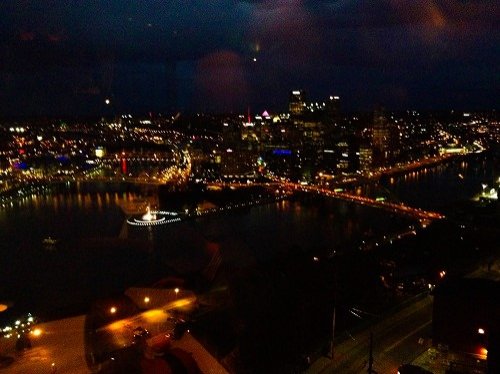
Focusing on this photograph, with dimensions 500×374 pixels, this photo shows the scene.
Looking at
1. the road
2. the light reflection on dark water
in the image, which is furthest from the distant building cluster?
the road

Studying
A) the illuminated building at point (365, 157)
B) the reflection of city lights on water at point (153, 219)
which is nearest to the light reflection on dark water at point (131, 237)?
the reflection of city lights on water at point (153, 219)

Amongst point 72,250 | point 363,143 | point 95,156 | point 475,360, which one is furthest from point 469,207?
point 95,156

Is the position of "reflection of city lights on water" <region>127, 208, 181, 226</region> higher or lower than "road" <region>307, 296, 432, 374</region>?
lower

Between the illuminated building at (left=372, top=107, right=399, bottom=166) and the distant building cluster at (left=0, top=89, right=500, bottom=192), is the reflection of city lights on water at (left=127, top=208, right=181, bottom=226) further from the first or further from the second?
the illuminated building at (left=372, top=107, right=399, bottom=166)

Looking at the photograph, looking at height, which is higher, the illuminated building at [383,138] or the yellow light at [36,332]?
the illuminated building at [383,138]

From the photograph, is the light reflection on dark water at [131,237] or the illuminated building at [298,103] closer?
the light reflection on dark water at [131,237]

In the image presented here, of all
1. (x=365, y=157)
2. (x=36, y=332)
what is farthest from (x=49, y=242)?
(x=365, y=157)

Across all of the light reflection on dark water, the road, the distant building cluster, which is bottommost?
the light reflection on dark water

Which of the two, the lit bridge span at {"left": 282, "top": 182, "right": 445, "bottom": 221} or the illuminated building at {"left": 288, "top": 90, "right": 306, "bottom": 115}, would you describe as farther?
the illuminated building at {"left": 288, "top": 90, "right": 306, "bottom": 115}

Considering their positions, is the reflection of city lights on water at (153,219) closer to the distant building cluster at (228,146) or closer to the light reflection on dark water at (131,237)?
the light reflection on dark water at (131,237)
